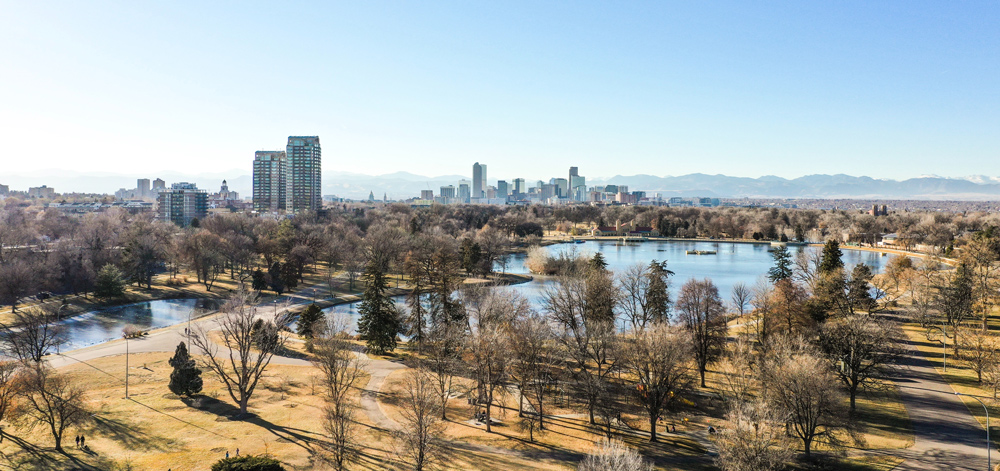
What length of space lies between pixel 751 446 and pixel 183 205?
16696cm

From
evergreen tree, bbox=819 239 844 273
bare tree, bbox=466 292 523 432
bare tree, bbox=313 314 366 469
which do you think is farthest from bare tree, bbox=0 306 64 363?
evergreen tree, bbox=819 239 844 273

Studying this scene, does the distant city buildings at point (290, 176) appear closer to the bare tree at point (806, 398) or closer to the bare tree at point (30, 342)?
the bare tree at point (30, 342)

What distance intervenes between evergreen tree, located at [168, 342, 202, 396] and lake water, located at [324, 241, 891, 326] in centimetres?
2476

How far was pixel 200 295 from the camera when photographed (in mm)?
67500

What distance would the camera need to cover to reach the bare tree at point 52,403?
87.2 feet

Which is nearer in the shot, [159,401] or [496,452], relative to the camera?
[496,452]

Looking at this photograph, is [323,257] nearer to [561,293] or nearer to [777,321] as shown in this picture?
[561,293]

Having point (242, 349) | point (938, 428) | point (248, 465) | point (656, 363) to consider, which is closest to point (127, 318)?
point (242, 349)

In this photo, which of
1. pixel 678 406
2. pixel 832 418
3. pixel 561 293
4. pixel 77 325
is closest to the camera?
pixel 832 418

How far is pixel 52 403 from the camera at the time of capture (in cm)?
2716

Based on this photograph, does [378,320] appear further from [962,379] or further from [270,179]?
[270,179]

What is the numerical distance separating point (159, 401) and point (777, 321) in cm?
3865

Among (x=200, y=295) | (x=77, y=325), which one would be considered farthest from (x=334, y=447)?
(x=200, y=295)

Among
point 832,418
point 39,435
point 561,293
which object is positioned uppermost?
point 561,293
